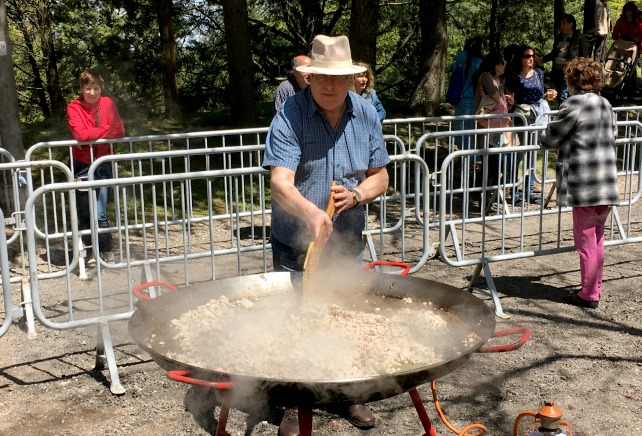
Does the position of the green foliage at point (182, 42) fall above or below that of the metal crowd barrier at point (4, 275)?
above

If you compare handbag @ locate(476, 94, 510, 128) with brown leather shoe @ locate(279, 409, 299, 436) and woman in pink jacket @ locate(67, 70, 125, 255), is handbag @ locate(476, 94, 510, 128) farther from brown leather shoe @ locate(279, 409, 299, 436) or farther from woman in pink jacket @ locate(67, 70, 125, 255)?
brown leather shoe @ locate(279, 409, 299, 436)

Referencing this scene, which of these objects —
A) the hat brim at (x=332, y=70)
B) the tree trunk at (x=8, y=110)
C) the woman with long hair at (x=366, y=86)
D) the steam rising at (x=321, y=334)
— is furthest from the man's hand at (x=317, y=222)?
the tree trunk at (x=8, y=110)

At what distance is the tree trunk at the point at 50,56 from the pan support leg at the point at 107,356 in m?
19.1

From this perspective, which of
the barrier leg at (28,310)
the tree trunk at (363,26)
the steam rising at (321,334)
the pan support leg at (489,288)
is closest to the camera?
the steam rising at (321,334)

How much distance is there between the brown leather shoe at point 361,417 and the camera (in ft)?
15.1

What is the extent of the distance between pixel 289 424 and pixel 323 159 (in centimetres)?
149

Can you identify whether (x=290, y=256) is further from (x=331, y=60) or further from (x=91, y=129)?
(x=91, y=129)

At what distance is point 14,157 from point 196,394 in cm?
459

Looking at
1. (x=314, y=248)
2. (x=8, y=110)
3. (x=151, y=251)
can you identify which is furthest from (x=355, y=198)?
(x=8, y=110)

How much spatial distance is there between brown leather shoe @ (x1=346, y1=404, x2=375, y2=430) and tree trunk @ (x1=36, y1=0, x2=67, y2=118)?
67.3 feet

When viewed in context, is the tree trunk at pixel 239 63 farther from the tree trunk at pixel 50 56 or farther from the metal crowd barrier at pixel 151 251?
the tree trunk at pixel 50 56

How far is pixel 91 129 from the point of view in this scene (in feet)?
26.5

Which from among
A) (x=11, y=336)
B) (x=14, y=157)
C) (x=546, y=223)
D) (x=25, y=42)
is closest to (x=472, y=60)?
(x=546, y=223)

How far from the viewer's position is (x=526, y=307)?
22.4 ft
